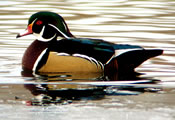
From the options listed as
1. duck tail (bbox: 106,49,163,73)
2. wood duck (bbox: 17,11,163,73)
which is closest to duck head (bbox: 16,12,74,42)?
wood duck (bbox: 17,11,163,73)

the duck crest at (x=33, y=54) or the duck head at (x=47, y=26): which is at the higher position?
the duck head at (x=47, y=26)

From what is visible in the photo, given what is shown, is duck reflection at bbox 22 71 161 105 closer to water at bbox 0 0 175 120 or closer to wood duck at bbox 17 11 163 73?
water at bbox 0 0 175 120

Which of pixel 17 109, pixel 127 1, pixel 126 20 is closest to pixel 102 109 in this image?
pixel 17 109

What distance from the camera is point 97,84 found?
963cm

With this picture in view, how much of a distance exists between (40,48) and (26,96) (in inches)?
86.9

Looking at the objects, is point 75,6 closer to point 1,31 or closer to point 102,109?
point 1,31

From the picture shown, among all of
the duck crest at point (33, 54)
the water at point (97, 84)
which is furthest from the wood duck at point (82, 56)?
the water at point (97, 84)

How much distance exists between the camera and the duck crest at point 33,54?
35.1ft

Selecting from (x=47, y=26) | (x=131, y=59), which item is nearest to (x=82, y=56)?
(x=131, y=59)

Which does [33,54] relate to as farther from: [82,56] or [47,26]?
[82,56]

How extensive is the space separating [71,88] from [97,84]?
0.51m

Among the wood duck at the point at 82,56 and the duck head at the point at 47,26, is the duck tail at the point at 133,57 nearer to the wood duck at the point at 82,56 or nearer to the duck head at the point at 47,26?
the wood duck at the point at 82,56

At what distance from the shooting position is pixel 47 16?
11.0 metres

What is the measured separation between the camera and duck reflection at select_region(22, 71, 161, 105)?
8.52 metres
